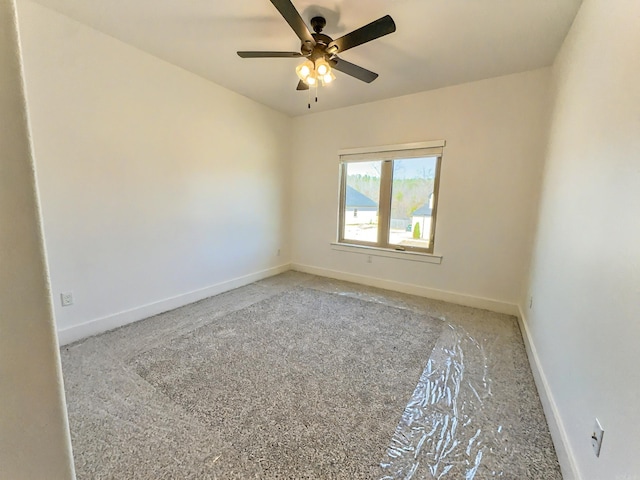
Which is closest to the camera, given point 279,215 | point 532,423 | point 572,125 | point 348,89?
point 532,423

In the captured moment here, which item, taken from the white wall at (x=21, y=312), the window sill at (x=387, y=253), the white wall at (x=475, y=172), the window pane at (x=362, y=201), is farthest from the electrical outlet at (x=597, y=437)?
the window pane at (x=362, y=201)

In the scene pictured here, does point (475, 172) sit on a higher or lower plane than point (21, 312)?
higher

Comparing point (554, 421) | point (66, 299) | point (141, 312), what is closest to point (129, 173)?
point (66, 299)

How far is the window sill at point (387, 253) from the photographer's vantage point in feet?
11.1

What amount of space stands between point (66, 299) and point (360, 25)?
127 inches

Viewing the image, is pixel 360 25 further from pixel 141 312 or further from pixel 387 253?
pixel 141 312

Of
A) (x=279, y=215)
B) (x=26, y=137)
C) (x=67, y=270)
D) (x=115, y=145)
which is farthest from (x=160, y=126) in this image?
(x=26, y=137)

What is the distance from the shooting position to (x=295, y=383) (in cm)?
179

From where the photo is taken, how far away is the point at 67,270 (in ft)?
7.23

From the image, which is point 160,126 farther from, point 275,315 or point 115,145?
point 275,315

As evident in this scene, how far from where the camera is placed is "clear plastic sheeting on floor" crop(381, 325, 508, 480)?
1.25 m

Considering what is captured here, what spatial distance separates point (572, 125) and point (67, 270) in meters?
3.85

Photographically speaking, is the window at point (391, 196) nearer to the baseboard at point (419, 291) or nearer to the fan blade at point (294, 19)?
the baseboard at point (419, 291)

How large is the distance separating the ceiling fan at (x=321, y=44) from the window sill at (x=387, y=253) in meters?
2.15
